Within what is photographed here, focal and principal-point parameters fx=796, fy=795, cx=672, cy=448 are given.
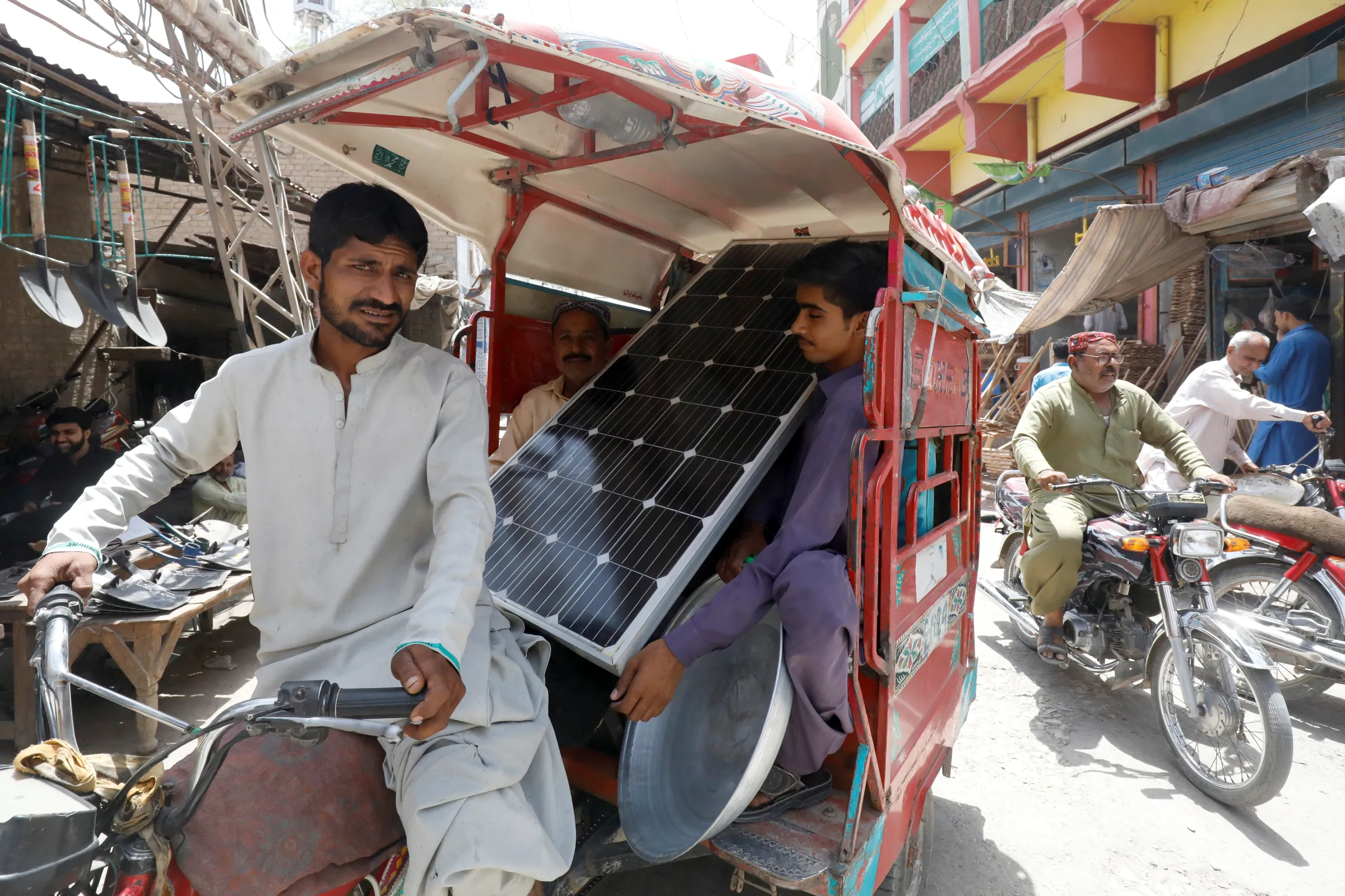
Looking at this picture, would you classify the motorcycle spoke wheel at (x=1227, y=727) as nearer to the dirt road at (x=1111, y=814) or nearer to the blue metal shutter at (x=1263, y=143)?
the dirt road at (x=1111, y=814)

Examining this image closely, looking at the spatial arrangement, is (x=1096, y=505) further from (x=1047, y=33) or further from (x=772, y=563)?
(x=1047, y=33)

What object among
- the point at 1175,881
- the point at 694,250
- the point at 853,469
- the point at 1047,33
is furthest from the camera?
the point at 1047,33

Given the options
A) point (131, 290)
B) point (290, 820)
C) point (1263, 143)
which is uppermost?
point (1263, 143)

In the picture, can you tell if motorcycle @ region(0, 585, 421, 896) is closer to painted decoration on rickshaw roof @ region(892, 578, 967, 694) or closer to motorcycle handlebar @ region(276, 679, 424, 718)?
motorcycle handlebar @ region(276, 679, 424, 718)

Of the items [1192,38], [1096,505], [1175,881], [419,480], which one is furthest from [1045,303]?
[419,480]

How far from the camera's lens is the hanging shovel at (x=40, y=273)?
251 inches

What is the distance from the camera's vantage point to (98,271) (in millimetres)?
7742

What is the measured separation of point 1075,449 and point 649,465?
346 centimetres

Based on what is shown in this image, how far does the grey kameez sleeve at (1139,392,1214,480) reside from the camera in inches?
190

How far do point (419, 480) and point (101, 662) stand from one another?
5.17 meters

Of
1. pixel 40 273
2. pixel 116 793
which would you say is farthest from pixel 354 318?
pixel 40 273

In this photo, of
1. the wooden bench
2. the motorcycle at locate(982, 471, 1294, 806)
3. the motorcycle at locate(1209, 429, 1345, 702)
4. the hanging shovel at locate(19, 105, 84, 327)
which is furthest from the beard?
the hanging shovel at locate(19, 105, 84, 327)

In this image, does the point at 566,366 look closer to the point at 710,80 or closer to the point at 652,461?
the point at 652,461

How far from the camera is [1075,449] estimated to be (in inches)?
207
